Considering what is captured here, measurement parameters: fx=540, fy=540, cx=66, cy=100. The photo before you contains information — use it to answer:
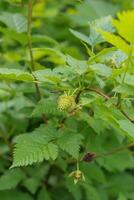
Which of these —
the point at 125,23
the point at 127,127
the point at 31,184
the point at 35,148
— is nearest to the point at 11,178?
the point at 31,184

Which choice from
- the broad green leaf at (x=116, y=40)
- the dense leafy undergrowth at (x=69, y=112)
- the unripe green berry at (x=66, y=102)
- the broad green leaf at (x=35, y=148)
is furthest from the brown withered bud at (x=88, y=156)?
the broad green leaf at (x=116, y=40)

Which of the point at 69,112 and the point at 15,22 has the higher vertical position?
the point at 15,22

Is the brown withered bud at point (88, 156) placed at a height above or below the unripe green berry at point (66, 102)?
below

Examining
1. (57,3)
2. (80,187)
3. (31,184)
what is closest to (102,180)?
(80,187)

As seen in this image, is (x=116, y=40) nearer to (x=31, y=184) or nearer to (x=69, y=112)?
(x=69, y=112)

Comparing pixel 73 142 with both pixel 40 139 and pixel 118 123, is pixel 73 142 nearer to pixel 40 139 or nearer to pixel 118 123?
pixel 40 139

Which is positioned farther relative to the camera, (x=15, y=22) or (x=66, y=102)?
(x=15, y=22)

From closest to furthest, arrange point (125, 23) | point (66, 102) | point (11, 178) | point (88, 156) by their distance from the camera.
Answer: point (125, 23) → point (66, 102) → point (88, 156) → point (11, 178)

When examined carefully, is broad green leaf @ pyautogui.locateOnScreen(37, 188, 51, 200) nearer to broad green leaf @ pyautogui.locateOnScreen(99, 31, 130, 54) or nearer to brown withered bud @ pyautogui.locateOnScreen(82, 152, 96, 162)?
brown withered bud @ pyautogui.locateOnScreen(82, 152, 96, 162)

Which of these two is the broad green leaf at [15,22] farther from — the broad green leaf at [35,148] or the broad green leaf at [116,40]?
the broad green leaf at [116,40]
